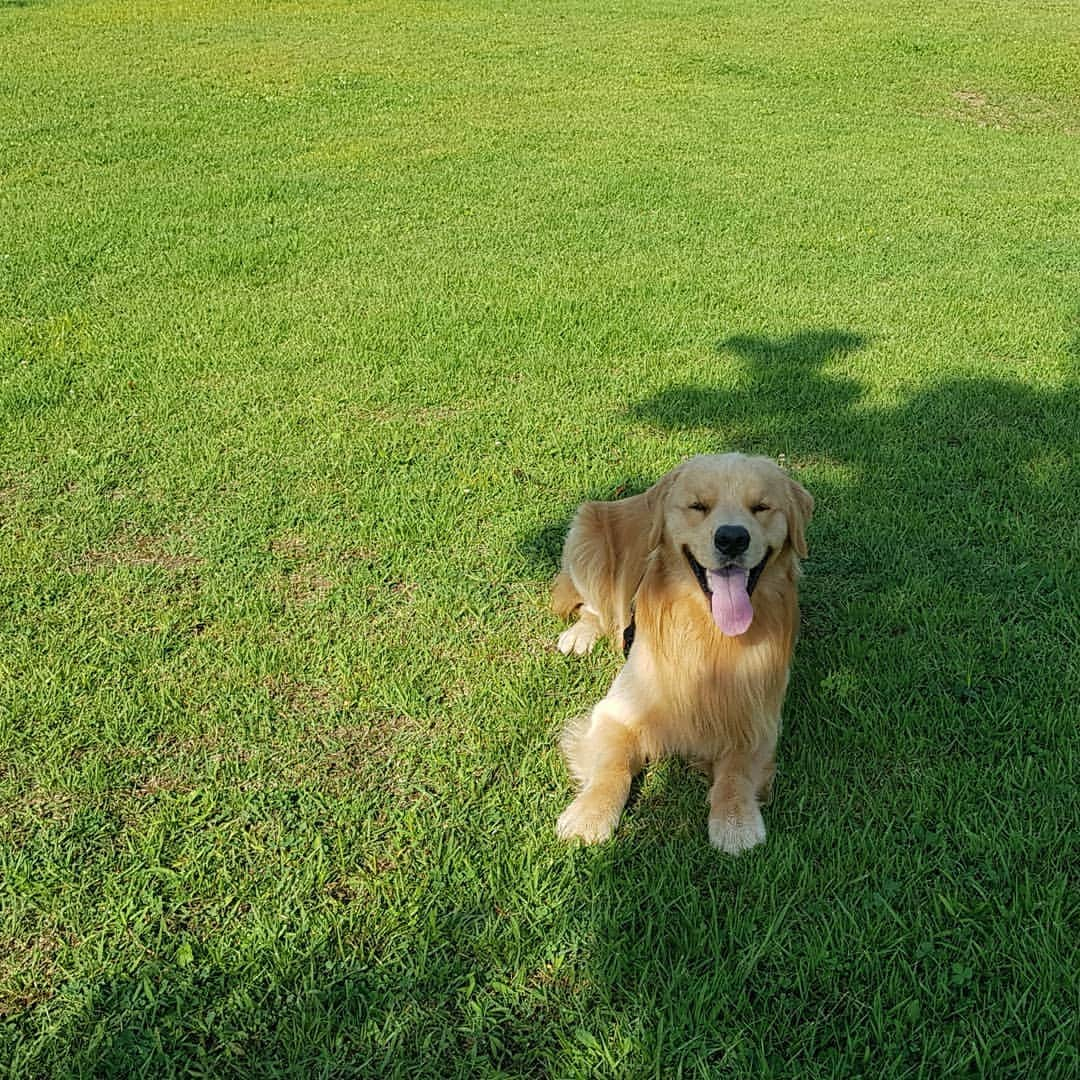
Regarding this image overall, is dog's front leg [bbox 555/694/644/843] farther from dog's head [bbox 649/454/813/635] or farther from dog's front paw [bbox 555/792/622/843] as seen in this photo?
dog's head [bbox 649/454/813/635]

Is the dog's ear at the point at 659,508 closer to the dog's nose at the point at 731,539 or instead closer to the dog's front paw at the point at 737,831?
the dog's nose at the point at 731,539

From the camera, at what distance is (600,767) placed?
Result: 2.87 metres

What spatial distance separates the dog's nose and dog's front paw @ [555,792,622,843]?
791 millimetres

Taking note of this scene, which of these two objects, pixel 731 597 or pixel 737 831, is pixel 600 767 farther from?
pixel 731 597

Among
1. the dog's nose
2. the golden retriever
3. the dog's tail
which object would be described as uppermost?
the dog's nose

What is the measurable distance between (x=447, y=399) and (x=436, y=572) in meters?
1.74

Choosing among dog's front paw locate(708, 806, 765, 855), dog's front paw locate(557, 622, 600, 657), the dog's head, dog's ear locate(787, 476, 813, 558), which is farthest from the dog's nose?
dog's front paw locate(557, 622, 600, 657)

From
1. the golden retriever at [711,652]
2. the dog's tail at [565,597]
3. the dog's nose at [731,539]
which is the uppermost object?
the dog's nose at [731,539]

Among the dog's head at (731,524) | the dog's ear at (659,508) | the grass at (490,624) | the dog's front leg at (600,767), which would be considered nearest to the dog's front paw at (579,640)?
the grass at (490,624)

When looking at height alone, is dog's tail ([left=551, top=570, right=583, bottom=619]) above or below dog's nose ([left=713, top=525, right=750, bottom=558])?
below

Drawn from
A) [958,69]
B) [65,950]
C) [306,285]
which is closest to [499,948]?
[65,950]

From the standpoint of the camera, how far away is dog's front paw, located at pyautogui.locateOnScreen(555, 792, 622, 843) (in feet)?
8.91

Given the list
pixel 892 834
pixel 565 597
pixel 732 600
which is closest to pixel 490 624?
pixel 565 597

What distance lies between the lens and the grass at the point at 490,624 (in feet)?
7.55
